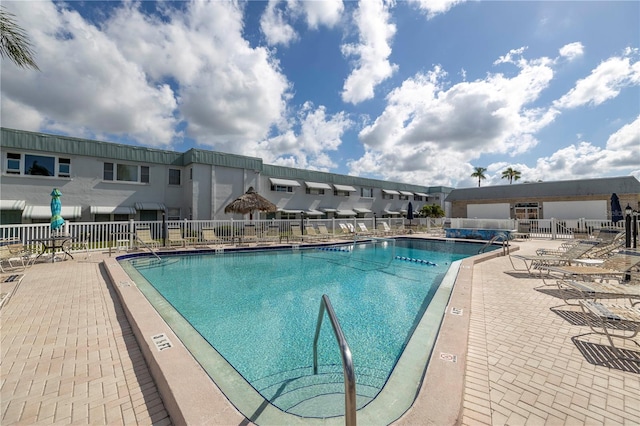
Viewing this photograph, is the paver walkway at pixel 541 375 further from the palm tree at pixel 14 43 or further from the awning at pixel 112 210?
the awning at pixel 112 210

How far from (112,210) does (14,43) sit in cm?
1323

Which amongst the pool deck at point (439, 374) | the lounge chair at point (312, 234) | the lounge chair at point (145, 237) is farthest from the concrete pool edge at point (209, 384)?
the lounge chair at point (312, 234)

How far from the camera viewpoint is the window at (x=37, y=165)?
1439cm

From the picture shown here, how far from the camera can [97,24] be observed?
30.7ft

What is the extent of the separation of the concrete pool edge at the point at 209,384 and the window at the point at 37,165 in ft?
58.9

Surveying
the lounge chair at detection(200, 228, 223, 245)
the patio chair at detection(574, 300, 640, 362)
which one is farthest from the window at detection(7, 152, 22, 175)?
the patio chair at detection(574, 300, 640, 362)

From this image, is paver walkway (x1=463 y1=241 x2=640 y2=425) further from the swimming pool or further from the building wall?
the building wall

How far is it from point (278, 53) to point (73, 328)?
1342 centimetres

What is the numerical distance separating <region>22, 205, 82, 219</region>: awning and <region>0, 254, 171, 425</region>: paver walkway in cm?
1345

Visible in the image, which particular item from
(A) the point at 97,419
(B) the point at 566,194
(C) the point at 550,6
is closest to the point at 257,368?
(A) the point at 97,419

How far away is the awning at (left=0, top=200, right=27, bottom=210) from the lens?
13741 mm

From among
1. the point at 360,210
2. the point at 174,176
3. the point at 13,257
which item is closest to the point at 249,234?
the point at 13,257

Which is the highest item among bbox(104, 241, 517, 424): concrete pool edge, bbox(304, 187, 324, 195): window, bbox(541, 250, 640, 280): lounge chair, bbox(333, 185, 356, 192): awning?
bbox(333, 185, 356, 192): awning

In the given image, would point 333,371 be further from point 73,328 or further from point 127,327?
point 73,328
